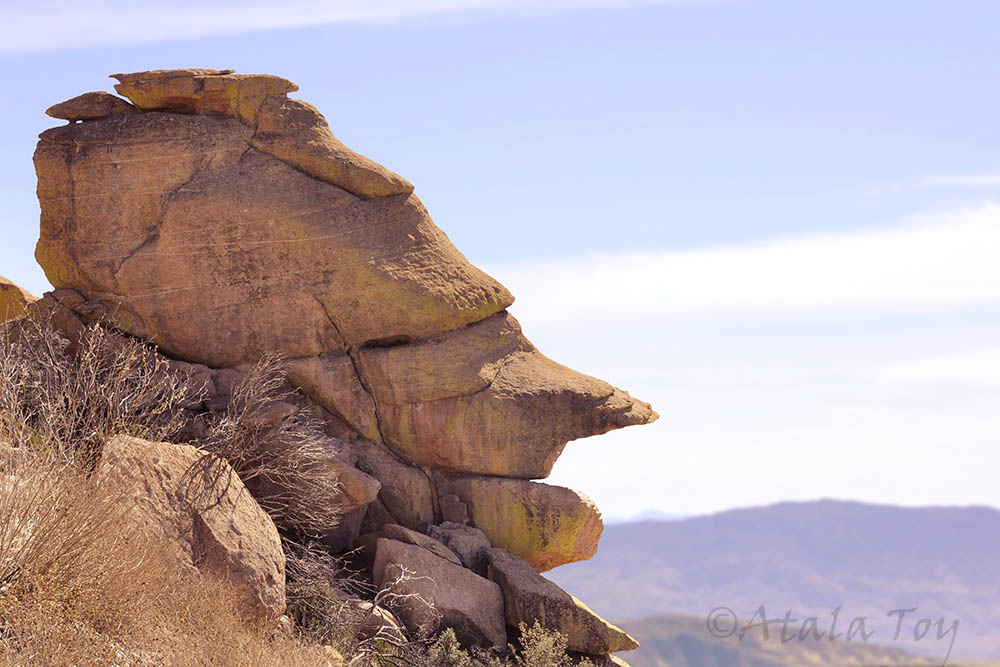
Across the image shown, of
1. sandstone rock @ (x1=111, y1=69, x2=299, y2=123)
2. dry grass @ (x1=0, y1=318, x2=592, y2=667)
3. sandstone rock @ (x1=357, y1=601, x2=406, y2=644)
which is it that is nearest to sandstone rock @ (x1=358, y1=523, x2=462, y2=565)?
dry grass @ (x1=0, y1=318, x2=592, y2=667)

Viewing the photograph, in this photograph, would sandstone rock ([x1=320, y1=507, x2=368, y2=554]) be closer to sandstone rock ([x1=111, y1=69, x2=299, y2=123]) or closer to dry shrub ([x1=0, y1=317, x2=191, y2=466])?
dry shrub ([x1=0, y1=317, x2=191, y2=466])

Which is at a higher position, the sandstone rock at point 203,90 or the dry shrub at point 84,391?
the sandstone rock at point 203,90

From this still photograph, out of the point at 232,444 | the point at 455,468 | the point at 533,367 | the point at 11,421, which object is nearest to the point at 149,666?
the point at 11,421

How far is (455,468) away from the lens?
22453mm

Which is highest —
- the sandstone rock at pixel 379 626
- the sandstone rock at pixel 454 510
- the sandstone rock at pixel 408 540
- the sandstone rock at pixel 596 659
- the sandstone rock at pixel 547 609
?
the sandstone rock at pixel 454 510

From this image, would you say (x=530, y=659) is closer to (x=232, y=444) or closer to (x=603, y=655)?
(x=603, y=655)

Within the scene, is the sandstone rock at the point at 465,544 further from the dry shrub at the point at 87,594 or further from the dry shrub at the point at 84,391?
the dry shrub at the point at 87,594

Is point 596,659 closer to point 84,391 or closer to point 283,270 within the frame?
point 283,270

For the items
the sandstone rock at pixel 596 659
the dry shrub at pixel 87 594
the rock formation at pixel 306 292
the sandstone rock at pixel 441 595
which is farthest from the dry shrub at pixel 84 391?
the sandstone rock at pixel 596 659

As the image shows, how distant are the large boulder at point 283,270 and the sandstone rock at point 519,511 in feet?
1.01

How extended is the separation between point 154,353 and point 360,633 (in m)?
5.87

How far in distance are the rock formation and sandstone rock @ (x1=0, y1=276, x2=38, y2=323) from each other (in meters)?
2.69

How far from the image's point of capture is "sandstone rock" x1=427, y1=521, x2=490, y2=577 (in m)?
21.4

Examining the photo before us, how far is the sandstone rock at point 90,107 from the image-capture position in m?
22.9
